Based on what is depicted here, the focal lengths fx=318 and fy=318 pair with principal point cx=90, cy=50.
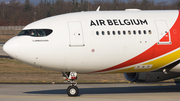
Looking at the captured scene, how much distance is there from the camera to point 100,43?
16.2 m

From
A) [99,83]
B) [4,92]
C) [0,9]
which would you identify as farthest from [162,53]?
[0,9]

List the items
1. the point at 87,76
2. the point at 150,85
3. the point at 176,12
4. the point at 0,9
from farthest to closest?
the point at 0,9, the point at 87,76, the point at 150,85, the point at 176,12

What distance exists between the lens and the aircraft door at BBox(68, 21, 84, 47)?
15953 mm

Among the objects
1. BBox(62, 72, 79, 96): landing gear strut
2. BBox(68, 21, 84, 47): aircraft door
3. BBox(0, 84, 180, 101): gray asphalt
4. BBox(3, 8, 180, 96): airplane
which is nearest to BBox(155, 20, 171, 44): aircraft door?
BBox(3, 8, 180, 96): airplane

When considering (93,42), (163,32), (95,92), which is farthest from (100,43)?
(95,92)

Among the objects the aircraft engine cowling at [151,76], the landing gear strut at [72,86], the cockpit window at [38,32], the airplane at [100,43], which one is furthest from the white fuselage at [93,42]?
the aircraft engine cowling at [151,76]

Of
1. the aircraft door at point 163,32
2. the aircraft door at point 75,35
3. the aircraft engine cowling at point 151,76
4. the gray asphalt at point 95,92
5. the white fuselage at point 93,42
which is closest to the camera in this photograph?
the white fuselage at point 93,42

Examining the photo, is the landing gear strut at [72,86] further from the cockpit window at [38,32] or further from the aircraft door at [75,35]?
the cockpit window at [38,32]

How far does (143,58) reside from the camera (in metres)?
16.7

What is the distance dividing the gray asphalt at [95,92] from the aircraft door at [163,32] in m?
3.08

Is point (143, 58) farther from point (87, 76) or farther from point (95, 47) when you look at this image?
point (87, 76)

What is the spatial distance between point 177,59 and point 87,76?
11.8 meters

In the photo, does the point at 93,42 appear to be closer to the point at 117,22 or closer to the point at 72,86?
the point at 117,22

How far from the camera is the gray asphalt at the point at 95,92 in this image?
1662cm
